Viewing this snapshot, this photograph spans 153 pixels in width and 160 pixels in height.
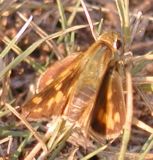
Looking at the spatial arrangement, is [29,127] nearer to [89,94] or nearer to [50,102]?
[50,102]

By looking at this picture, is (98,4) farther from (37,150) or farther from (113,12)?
(37,150)

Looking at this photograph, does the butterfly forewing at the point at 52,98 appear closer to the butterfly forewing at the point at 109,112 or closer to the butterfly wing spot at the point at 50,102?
the butterfly wing spot at the point at 50,102

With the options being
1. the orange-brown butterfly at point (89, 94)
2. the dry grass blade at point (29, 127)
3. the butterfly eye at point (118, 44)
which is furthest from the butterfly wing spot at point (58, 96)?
the butterfly eye at point (118, 44)

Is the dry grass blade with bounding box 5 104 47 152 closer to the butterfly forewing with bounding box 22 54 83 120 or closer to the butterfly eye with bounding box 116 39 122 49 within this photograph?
the butterfly forewing with bounding box 22 54 83 120

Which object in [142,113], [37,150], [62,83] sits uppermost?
[62,83]

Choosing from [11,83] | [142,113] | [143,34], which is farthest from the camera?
[143,34]

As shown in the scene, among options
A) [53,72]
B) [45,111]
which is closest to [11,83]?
[53,72]

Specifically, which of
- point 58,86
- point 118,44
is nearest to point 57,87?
point 58,86

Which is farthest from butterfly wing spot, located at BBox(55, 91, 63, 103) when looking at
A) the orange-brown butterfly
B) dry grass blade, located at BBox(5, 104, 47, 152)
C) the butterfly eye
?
the butterfly eye
